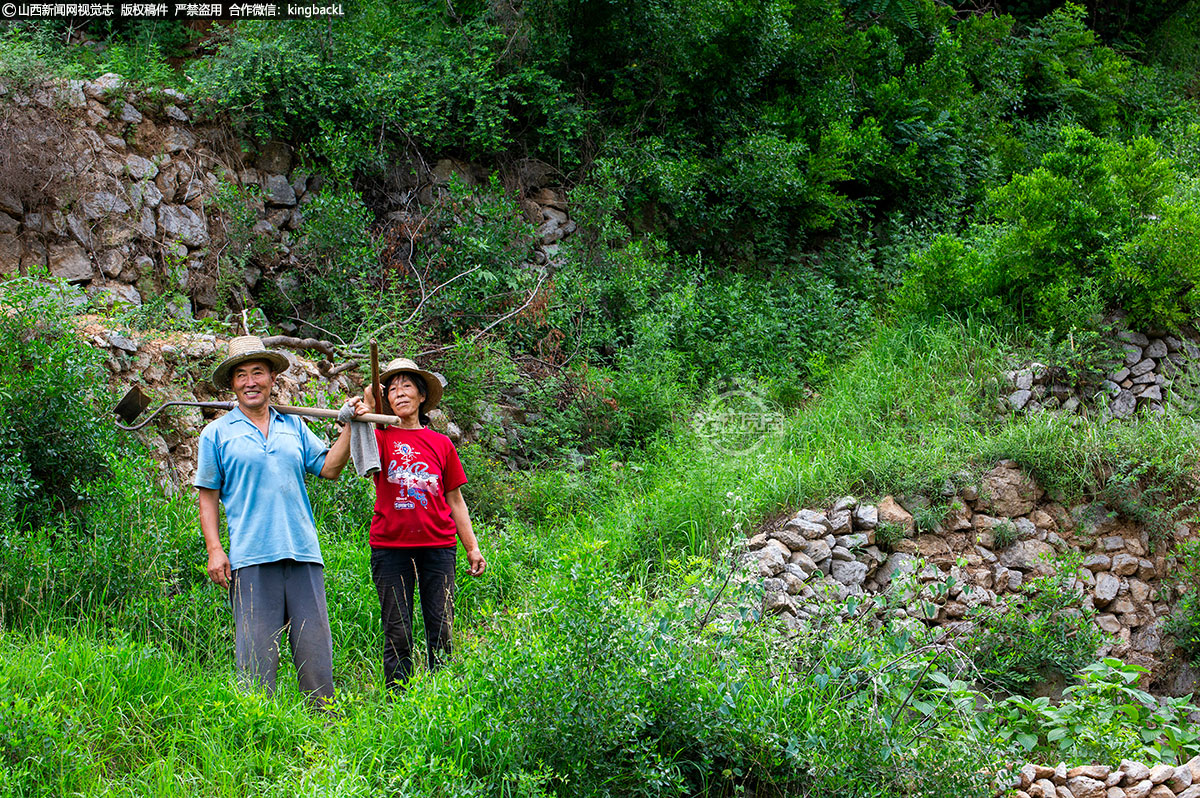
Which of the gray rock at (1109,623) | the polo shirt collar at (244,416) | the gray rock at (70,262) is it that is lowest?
the gray rock at (1109,623)

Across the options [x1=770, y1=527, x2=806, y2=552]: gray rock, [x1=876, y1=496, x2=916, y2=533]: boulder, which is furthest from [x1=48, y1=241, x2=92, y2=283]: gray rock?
[x1=876, y1=496, x2=916, y2=533]: boulder

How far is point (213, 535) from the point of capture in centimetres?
387

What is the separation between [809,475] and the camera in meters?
5.84

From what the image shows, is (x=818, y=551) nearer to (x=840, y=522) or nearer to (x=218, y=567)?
(x=840, y=522)

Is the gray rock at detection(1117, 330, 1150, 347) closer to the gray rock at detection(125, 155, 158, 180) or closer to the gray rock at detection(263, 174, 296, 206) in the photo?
the gray rock at detection(263, 174, 296, 206)

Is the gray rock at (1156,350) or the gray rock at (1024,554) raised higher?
the gray rock at (1156,350)

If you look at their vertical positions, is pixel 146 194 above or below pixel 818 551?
above

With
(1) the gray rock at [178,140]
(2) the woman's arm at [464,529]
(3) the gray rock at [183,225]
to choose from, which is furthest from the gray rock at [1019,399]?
(1) the gray rock at [178,140]

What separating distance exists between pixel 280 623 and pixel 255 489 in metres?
0.60

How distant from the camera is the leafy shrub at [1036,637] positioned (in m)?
5.08

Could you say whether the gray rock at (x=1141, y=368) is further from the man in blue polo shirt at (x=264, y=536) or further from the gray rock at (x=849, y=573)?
the man in blue polo shirt at (x=264, y=536)

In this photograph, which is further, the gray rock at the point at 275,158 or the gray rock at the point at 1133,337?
the gray rock at the point at 275,158

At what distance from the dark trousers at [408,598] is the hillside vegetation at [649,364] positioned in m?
0.18

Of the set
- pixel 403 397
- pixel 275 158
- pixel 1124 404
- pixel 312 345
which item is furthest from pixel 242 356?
pixel 1124 404
